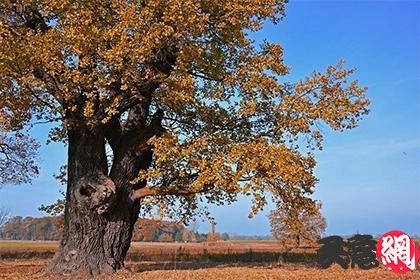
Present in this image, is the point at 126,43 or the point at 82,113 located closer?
the point at 126,43

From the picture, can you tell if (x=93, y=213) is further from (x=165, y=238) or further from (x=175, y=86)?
(x=165, y=238)

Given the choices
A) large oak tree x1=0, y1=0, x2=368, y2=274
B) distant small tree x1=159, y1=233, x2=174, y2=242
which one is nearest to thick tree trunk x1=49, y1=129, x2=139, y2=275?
large oak tree x1=0, y1=0, x2=368, y2=274

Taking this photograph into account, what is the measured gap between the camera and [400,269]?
371 inches

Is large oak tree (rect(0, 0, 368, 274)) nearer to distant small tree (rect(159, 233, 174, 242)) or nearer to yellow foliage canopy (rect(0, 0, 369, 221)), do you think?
yellow foliage canopy (rect(0, 0, 369, 221))

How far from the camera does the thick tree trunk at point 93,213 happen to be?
13.7m

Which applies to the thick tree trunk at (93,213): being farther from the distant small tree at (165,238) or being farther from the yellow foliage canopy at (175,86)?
the distant small tree at (165,238)

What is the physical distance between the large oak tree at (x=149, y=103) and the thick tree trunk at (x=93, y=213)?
3 centimetres

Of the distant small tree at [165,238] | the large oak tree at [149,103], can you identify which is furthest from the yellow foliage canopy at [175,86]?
the distant small tree at [165,238]

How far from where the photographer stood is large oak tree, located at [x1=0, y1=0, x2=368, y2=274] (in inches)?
485

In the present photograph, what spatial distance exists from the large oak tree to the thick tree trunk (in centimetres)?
3

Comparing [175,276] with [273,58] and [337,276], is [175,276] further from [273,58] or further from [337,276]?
[273,58]

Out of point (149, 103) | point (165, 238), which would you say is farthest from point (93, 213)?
point (165, 238)

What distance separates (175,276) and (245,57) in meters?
6.72

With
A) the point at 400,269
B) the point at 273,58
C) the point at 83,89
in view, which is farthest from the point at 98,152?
the point at 400,269
